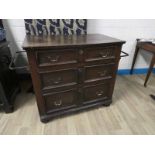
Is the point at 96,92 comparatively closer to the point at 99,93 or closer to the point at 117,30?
the point at 99,93

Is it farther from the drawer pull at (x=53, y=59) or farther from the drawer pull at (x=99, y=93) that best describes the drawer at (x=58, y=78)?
the drawer pull at (x=99, y=93)

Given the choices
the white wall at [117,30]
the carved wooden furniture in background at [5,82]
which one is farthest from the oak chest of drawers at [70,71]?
the white wall at [117,30]

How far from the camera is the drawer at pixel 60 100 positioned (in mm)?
1240

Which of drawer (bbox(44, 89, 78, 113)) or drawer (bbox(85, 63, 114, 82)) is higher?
drawer (bbox(85, 63, 114, 82))

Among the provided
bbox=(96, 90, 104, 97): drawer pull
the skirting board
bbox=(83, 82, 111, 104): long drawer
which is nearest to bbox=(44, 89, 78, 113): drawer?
bbox=(83, 82, 111, 104): long drawer

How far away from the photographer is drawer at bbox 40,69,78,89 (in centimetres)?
112

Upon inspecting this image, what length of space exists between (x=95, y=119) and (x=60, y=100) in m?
0.44

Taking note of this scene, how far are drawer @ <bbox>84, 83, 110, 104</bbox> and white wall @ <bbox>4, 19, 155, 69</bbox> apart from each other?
35.8 inches

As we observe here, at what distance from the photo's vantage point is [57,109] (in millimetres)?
1326

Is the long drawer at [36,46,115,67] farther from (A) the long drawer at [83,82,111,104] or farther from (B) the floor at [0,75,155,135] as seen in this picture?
(B) the floor at [0,75,155,135]

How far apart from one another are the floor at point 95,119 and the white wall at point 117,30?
0.77m
